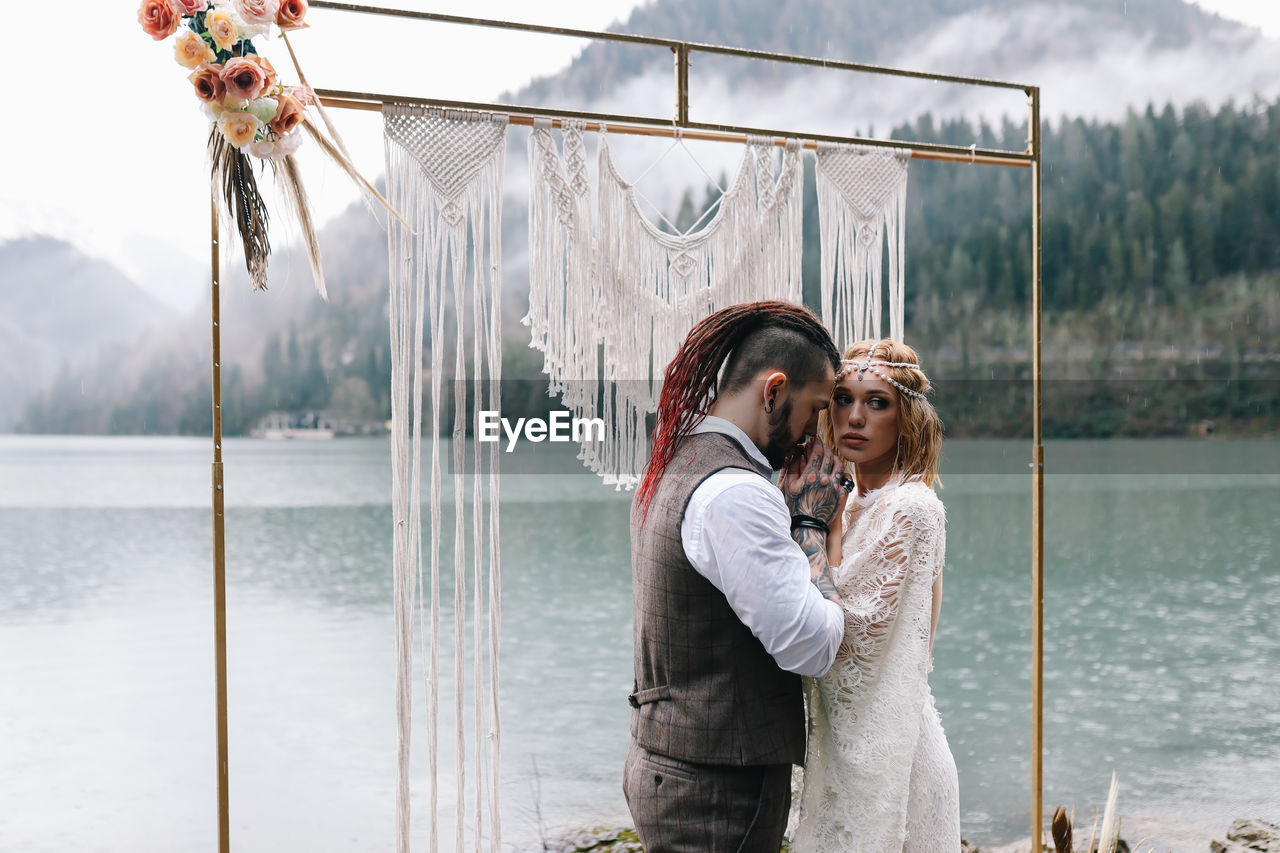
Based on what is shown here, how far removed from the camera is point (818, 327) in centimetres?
155

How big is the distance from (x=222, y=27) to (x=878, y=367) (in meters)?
1.39

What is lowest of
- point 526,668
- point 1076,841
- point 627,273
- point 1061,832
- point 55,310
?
point 526,668

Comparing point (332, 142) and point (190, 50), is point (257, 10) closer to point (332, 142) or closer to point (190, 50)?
point (190, 50)

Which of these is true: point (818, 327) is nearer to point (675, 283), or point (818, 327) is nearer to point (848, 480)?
point (848, 480)

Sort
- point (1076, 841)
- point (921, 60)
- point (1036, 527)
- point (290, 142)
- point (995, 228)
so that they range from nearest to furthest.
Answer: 1. point (290, 142)
2. point (1036, 527)
3. point (1076, 841)
4. point (995, 228)
5. point (921, 60)

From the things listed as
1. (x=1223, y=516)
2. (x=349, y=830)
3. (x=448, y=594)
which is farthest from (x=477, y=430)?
(x=1223, y=516)

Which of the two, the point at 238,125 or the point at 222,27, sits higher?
the point at 222,27

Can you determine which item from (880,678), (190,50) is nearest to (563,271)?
(190,50)

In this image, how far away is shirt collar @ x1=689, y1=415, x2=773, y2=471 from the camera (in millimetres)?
1465

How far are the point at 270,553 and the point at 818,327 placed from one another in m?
27.9

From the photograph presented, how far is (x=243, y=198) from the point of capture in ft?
6.67

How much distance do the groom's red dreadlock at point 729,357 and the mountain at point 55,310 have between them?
6346cm

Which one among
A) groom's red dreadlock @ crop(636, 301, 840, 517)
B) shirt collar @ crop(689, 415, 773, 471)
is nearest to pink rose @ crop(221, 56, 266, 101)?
groom's red dreadlock @ crop(636, 301, 840, 517)

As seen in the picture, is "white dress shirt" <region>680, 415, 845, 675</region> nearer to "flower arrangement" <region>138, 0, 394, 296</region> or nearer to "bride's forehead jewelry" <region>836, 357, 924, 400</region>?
"bride's forehead jewelry" <region>836, 357, 924, 400</region>
